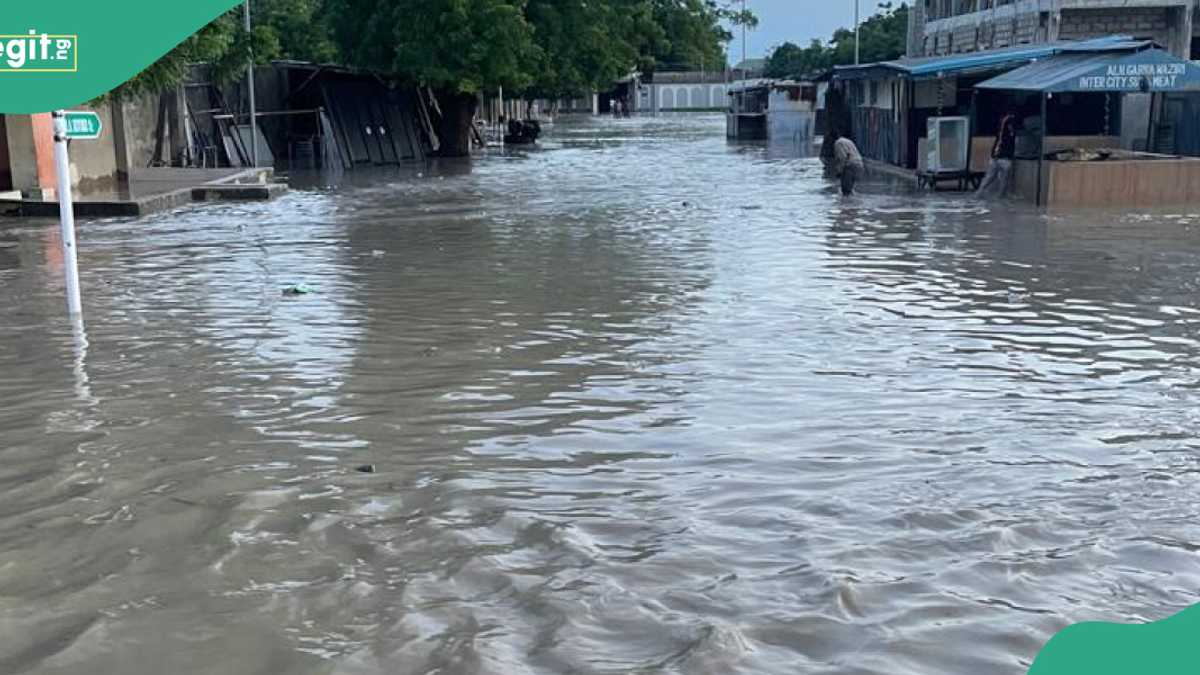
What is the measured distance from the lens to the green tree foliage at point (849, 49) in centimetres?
8500

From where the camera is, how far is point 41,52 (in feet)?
23.8

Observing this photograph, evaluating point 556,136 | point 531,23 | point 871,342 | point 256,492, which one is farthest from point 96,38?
point 556,136

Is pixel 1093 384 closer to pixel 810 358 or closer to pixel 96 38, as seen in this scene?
pixel 810 358

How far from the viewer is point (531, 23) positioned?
117ft

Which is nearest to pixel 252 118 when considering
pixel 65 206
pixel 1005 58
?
pixel 1005 58

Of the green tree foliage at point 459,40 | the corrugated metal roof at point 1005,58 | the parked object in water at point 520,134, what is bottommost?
the parked object in water at point 520,134

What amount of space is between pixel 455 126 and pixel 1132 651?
37.3 meters

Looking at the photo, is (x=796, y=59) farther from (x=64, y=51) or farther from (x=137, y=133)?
(x=64, y=51)

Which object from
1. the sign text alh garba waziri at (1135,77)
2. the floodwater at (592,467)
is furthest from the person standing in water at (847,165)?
the floodwater at (592,467)

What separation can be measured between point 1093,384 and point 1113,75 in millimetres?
13471

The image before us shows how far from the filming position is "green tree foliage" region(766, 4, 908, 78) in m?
85.0

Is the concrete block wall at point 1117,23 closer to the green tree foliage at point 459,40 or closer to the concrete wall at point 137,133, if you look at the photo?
the green tree foliage at point 459,40

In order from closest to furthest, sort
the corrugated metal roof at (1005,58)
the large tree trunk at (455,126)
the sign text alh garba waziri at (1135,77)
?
1. the sign text alh garba waziri at (1135,77)
2. the corrugated metal roof at (1005,58)
3. the large tree trunk at (455,126)

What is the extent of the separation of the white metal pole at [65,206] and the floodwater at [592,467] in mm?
289
